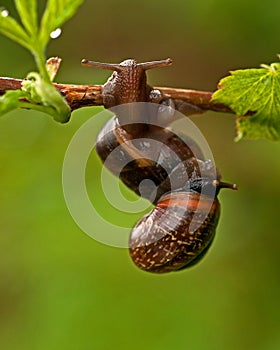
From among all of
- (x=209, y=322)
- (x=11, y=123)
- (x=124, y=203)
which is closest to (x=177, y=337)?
(x=209, y=322)

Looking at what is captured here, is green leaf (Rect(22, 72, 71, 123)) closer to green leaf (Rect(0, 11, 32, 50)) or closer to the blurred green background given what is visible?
green leaf (Rect(0, 11, 32, 50))

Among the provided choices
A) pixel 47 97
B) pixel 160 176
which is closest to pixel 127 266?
pixel 160 176

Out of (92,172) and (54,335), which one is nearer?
(54,335)

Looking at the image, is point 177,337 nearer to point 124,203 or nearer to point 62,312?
point 62,312

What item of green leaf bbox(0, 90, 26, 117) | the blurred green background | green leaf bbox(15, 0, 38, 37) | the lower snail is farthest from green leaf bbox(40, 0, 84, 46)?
the blurred green background

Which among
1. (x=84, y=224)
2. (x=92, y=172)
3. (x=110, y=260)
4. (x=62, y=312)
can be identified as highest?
(x=92, y=172)

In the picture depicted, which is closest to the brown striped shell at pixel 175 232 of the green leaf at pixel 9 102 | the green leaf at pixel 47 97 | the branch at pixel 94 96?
the branch at pixel 94 96

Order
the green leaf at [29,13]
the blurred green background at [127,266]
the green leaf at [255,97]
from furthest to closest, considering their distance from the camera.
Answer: the blurred green background at [127,266] < the green leaf at [255,97] < the green leaf at [29,13]

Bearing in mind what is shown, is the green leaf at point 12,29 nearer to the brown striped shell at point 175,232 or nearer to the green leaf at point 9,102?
the green leaf at point 9,102
